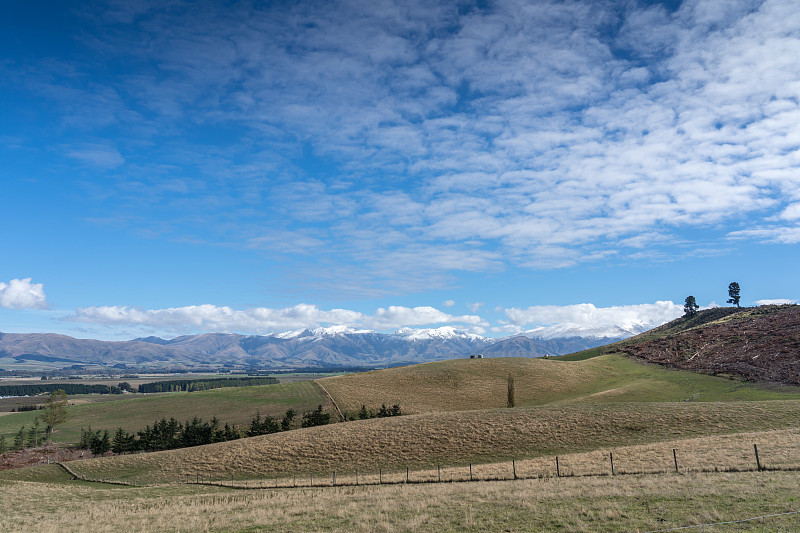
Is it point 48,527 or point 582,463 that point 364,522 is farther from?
point 582,463

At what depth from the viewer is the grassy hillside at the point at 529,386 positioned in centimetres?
8488

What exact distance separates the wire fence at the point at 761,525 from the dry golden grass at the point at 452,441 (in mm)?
29191

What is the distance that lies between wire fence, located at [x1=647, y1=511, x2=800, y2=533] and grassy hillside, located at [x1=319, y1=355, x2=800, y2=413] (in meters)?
66.8

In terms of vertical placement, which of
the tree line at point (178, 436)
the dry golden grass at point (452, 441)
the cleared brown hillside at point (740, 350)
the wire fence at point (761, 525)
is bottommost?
the tree line at point (178, 436)

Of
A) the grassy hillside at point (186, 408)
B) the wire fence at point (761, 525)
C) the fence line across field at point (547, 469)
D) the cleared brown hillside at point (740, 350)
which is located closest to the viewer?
the wire fence at point (761, 525)

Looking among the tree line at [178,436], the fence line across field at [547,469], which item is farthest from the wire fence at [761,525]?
the tree line at [178,436]

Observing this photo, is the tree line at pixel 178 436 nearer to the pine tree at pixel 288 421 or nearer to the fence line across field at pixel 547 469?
the pine tree at pixel 288 421

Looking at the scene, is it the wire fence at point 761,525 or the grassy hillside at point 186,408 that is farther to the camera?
the grassy hillside at point 186,408

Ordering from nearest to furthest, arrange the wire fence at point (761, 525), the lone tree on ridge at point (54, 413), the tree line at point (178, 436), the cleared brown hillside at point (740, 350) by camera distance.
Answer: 1. the wire fence at point (761, 525)
2. the tree line at point (178, 436)
3. the cleared brown hillside at point (740, 350)
4. the lone tree on ridge at point (54, 413)

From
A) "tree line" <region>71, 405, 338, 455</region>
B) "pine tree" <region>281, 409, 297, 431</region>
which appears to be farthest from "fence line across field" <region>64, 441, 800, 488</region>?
"pine tree" <region>281, 409, 297, 431</region>

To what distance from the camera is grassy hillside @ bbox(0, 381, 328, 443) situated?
10619 centimetres

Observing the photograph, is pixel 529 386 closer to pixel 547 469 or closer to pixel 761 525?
pixel 547 469

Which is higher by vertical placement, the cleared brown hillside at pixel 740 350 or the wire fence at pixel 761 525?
the cleared brown hillside at pixel 740 350

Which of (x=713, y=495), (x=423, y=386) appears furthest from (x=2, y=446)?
(x=713, y=495)
